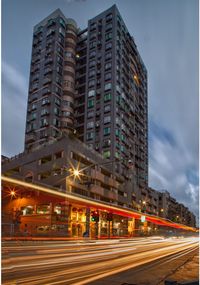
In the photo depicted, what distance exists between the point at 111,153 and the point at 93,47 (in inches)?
1191

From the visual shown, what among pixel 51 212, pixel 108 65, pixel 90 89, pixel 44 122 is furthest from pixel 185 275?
pixel 108 65

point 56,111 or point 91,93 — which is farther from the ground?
point 91,93

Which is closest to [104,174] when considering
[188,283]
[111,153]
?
[111,153]

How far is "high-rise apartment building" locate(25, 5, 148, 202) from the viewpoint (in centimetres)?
6825

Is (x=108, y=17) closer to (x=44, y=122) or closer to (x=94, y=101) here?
(x=94, y=101)

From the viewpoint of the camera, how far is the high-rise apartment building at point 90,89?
224 ft

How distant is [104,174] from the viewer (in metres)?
61.3

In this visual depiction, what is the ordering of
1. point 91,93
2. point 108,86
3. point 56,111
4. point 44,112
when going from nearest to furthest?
point 44,112 → point 108,86 → point 56,111 → point 91,93

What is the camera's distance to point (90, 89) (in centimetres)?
7362

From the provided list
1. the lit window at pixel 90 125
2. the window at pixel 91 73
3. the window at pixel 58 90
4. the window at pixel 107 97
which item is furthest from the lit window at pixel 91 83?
the lit window at pixel 90 125

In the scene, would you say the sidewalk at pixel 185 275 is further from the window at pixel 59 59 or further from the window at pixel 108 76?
the window at pixel 59 59

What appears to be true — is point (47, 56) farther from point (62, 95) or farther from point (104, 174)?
point (104, 174)

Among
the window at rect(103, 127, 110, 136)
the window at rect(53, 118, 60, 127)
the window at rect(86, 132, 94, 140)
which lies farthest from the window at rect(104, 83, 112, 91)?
the window at rect(53, 118, 60, 127)

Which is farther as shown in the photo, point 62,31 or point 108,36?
point 62,31
